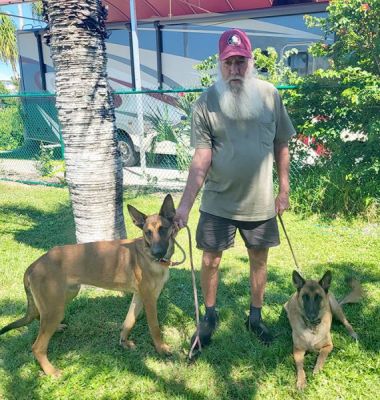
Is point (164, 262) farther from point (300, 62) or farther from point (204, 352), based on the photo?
point (300, 62)

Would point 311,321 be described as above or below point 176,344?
above

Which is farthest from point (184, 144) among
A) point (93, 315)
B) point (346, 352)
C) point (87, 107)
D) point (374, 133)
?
point (346, 352)

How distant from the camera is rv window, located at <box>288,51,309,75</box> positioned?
806 centimetres

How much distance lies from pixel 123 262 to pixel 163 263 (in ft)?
1.09

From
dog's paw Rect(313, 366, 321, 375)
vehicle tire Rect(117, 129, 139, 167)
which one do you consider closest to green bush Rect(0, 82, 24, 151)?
vehicle tire Rect(117, 129, 139, 167)

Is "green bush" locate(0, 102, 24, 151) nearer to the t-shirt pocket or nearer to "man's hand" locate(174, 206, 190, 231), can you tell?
"man's hand" locate(174, 206, 190, 231)

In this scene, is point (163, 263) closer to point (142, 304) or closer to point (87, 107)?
point (142, 304)

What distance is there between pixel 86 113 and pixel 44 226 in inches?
119

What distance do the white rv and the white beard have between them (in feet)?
17.2

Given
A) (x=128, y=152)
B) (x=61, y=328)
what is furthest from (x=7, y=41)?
(x=61, y=328)

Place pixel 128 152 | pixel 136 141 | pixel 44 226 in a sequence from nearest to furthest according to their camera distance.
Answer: pixel 44 226, pixel 136 141, pixel 128 152

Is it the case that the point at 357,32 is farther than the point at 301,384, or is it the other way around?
the point at 357,32

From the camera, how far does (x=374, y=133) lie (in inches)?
212

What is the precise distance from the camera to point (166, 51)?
31.4 ft
